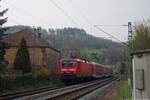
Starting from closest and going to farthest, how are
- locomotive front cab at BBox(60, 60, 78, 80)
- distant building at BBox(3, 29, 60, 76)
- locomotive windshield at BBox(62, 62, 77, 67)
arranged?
locomotive front cab at BBox(60, 60, 78, 80), locomotive windshield at BBox(62, 62, 77, 67), distant building at BBox(3, 29, 60, 76)

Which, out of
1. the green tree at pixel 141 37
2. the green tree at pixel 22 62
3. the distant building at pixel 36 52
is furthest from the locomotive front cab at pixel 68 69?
the distant building at pixel 36 52

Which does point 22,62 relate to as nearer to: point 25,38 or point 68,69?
point 68,69

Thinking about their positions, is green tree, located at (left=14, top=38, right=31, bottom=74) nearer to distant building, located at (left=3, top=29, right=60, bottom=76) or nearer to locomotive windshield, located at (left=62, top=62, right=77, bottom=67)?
locomotive windshield, located at (left=62, top=62, right=77, bottom=67)

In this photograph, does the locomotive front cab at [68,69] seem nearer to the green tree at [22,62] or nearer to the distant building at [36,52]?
the green tree at [22,62]

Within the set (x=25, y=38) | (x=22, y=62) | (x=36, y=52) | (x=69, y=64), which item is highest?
(x=25, y=38)

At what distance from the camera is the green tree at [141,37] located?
3279 centimetres

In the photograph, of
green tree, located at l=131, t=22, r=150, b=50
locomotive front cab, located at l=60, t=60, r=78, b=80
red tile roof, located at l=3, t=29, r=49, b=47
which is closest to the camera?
green tree, located at l=131, t=22, r=150, b=50

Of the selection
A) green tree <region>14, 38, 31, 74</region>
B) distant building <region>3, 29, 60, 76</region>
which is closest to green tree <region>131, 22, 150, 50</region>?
green tree <region>14, 38, 31, 74</region>

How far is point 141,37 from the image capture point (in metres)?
34.0

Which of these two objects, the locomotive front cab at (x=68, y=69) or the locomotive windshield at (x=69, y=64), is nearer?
the locomotive front cab at (x=68, y=69)

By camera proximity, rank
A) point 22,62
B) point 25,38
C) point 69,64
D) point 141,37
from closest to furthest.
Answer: point 141,37, point 69,64, point 22,62, point 25,38

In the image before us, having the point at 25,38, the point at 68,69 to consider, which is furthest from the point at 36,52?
the point at 68,69

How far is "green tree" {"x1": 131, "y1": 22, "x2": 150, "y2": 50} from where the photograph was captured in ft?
108

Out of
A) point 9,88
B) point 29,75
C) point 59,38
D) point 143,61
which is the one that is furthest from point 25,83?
point 59,38
